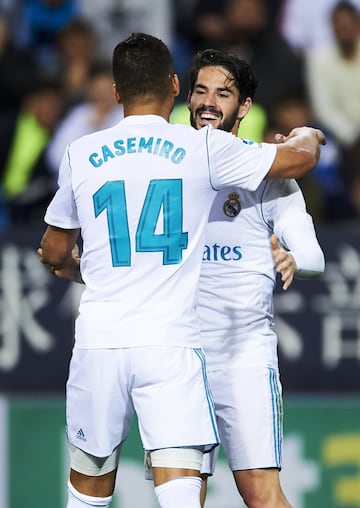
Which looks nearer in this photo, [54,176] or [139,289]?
[139,289]

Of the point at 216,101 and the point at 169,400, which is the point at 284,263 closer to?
the point at 169,400

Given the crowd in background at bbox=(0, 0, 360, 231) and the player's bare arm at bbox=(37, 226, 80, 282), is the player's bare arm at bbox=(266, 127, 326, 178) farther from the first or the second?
the crowd in background at bbox=(0, 0, 360, 231)

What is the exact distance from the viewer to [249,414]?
4.44 meters

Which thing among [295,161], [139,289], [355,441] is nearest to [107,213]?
[139,289]

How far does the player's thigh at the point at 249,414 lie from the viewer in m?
4.43

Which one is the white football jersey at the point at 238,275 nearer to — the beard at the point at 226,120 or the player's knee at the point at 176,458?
the beard at the point at 226,120

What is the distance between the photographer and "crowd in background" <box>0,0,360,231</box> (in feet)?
26.9

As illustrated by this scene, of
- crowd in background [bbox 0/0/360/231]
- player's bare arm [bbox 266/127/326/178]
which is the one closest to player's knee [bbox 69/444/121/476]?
player's bare arm [bbox 266/127/326/178]

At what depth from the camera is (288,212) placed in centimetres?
430

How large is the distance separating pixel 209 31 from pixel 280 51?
0.69m

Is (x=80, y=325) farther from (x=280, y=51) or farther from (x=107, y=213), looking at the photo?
(x=280, y=51)

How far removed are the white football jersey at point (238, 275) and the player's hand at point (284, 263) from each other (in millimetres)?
456

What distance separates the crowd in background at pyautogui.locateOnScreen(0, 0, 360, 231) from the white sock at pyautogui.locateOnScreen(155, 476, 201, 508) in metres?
4.14

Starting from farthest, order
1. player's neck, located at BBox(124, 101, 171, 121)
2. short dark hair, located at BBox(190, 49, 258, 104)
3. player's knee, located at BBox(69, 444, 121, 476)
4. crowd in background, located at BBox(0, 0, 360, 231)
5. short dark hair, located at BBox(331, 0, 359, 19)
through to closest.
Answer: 1. short dark hair, located at BBox(331, 0, 359, 19)
2. crowd in background, located at BBox(0, 0, 360, 231)
3. short dark hair, located at BBox(190, 49, 258, 104)
4. player's knee, located at BBox(69, 444, 121, 476)
5. player's neck, located at BBox(124, 101, 171, 121)
